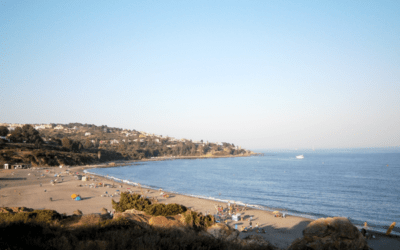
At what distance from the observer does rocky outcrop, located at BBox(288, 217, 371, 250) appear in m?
7.92

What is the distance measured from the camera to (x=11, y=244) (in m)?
5.14

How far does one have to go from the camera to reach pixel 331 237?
826 centimetres

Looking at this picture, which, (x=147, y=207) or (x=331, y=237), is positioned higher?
(x=331, y=237)

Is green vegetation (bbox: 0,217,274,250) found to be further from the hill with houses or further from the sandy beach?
the hill with houses

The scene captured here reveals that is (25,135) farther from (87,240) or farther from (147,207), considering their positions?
(87,240)

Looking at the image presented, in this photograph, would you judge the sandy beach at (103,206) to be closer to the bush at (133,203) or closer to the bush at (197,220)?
the bush at (133,203)

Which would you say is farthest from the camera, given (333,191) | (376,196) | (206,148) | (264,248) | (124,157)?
(206,148)

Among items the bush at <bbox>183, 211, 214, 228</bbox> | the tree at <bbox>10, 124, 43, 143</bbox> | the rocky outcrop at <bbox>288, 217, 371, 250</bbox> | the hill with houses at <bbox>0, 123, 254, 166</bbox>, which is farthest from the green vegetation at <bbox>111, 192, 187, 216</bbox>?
the tree at <bbox>10, 124, 43, 143</bbox>

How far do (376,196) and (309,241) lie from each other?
3502 cm

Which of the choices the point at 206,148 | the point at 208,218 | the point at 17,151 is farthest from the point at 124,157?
the point at 208,218

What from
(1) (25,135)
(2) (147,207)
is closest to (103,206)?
(2) (147,207)

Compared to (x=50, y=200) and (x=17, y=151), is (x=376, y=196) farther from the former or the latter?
(x=17, y=151)

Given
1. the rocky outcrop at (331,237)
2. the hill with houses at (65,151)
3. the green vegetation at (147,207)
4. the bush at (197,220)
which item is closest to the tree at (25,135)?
the hill with houses at (65,151)

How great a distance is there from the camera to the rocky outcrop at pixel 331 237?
26.0 ft
